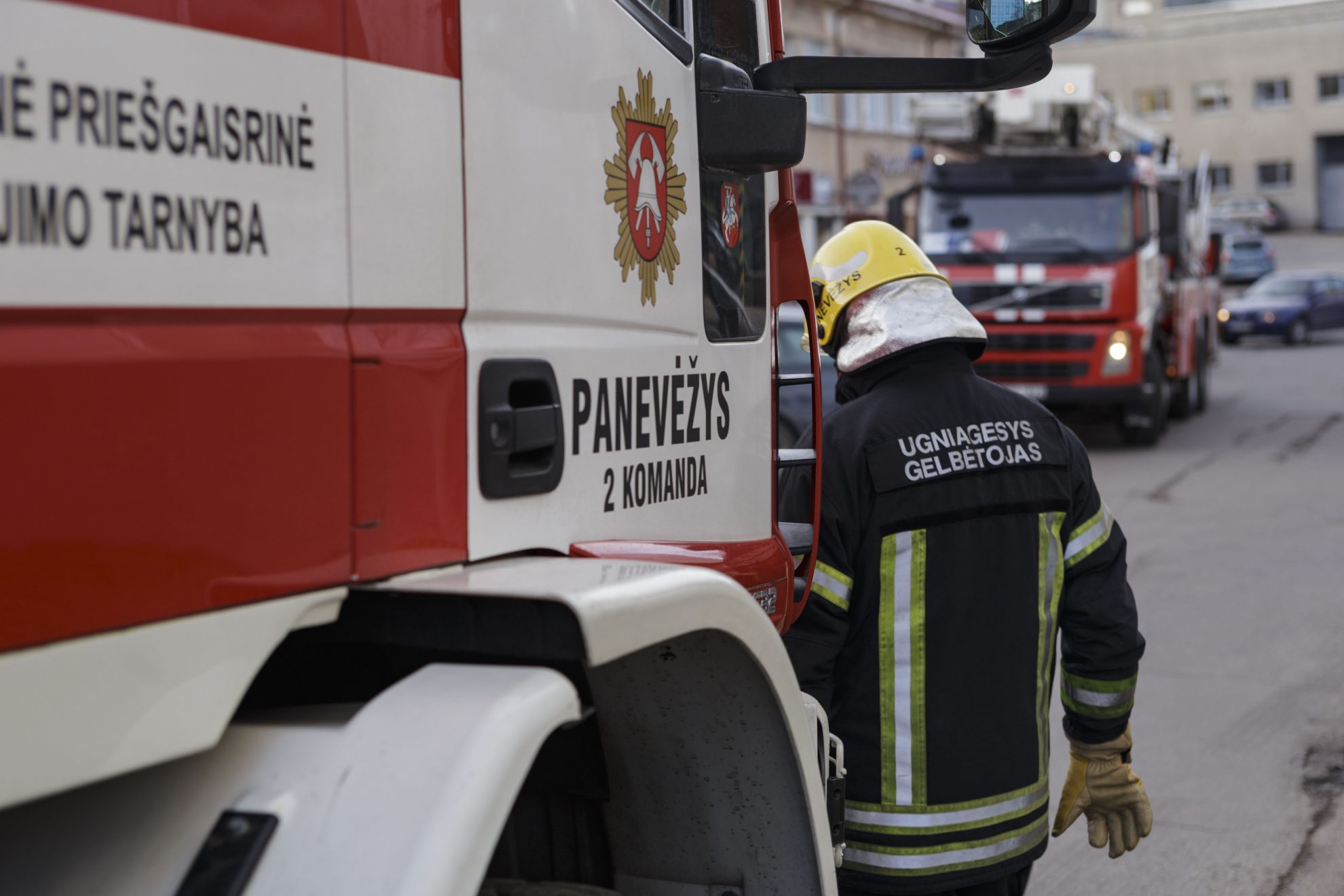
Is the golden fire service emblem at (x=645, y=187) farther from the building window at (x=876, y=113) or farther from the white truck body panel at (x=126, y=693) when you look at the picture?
the building window at (x=876, y=113)

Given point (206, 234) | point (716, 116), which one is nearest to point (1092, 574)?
point (716, 116)

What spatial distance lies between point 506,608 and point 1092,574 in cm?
172

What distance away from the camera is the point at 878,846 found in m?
2.87

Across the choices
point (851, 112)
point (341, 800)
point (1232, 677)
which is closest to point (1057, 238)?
point (1232, 677)

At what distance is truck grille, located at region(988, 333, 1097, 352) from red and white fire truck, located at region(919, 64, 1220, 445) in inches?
0.4

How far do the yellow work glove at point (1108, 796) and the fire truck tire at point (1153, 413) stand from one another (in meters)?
12.4

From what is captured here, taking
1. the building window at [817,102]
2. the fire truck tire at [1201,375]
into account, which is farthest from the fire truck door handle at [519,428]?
the building window at [817,102]

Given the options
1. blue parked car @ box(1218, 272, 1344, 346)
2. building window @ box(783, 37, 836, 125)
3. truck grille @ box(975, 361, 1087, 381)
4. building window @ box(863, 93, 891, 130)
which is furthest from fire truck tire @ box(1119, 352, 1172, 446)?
building window @ box(863, 93, 891, 130)

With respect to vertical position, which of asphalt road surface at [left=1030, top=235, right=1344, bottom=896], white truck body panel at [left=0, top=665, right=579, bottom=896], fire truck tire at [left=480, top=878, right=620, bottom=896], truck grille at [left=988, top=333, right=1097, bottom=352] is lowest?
asphalt road surface at [left=1030, top=235, right=1344, bottom=896]

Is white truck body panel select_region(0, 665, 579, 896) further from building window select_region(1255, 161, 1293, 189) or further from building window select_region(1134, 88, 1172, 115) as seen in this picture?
building window select_region(1134, 88, 1172, 115)

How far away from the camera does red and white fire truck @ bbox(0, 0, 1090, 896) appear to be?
1362 mm

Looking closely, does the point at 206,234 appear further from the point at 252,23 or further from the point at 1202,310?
the point at 1202,310

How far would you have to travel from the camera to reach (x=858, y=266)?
120 inches

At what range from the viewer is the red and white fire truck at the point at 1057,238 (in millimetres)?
14445
